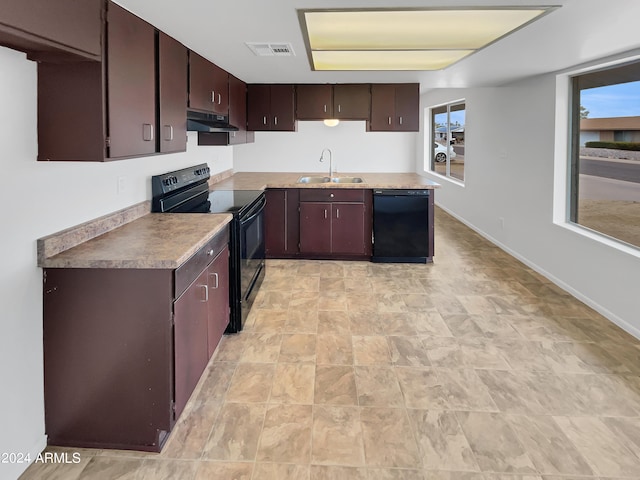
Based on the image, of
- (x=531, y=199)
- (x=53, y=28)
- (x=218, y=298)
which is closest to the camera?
(x=53, y=28)

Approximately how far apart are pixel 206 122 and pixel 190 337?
1.94 meters

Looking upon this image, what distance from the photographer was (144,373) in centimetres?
210

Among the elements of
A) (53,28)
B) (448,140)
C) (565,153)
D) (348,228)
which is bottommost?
(348,228)

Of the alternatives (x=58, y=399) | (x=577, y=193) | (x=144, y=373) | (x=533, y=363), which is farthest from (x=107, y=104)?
(x=577, y=193)

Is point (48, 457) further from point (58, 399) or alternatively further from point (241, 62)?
point (241, 62)

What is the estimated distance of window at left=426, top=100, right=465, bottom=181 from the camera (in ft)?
26.4

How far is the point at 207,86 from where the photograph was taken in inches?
147

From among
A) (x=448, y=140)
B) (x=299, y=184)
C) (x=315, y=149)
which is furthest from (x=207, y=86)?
(x=448, y=140)

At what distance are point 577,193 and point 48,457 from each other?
461 cm

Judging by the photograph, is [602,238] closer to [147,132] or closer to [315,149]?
[147,132]

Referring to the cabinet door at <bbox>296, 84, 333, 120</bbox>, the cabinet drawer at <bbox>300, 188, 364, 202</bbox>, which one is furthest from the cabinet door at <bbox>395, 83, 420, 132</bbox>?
the cabinet drawer at <bbox>300, 188, 364, 202</bbox>

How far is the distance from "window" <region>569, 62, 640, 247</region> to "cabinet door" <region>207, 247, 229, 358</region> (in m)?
3.10

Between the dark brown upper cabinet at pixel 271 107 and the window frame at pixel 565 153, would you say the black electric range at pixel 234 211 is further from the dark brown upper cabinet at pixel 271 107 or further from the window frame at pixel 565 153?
the window frame at pixel 565 153

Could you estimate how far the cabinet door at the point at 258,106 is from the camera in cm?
549
